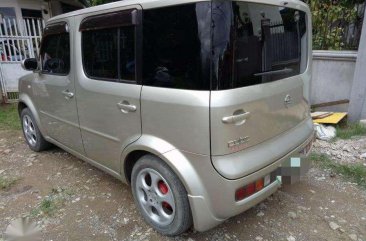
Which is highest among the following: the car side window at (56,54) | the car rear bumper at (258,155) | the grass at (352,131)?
the car side window at (56,54)

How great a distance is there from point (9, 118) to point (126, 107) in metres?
5.03

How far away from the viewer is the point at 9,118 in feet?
20.9

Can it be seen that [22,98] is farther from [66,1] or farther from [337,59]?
[66,1]

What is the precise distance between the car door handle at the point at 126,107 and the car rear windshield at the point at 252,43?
77 centimetres

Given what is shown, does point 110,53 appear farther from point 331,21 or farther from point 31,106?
point 331,21

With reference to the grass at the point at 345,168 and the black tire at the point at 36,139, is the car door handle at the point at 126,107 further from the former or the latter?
the grass at the point at 345,168

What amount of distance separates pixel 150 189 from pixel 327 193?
1.90 m

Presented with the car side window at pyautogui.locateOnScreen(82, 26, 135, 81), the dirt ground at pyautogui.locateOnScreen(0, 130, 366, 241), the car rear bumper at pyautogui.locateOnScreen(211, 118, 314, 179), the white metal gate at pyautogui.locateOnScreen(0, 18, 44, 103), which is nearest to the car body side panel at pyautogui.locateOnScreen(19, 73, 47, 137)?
the dirt ground at pyautogui.locateOnScreen(0, 130, 366, 241)

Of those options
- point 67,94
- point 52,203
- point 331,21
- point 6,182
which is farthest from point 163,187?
point 331,21

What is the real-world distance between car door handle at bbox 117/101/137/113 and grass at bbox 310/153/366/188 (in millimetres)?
2527

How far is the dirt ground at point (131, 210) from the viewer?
8.57ft

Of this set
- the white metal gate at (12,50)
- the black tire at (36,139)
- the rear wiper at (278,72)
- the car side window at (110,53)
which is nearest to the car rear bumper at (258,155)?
the rear wiper at (278,72)

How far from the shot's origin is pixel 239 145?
208 cm

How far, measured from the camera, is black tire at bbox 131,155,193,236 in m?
2.26
